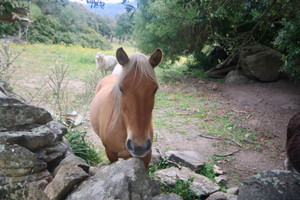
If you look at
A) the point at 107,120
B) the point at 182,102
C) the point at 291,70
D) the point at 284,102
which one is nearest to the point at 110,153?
the point at 107,120

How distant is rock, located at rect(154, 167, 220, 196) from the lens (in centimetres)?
253

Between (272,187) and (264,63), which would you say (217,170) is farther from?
(264,63)

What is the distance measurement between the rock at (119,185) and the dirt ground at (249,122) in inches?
79.0

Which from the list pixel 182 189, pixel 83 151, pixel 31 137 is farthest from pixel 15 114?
pixel 182 189

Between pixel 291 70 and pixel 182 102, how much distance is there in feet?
11.0

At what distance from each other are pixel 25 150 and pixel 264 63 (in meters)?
8.53

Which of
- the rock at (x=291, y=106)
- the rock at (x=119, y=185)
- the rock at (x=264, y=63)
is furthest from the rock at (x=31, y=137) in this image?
the rock at (x=264, y=63)

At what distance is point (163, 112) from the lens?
603 centimetres

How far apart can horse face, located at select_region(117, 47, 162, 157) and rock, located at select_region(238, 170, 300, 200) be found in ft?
3.31

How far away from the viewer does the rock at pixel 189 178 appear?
2525mm

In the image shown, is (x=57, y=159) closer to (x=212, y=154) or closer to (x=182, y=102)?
(x=212, y=154)

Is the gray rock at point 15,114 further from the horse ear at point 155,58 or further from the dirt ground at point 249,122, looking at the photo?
the dirt ground at point 249,122

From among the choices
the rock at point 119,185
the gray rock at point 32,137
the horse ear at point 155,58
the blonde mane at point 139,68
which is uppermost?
the horse ear at point 155,58

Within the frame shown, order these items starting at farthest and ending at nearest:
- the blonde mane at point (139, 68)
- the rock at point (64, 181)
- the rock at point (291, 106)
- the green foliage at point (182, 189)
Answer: the rock at point (291, 106) < the green foliage at point (182, 189) < the blonde mane at point (139, 68) < the rock at point (64, 181)
